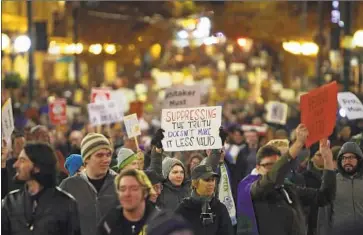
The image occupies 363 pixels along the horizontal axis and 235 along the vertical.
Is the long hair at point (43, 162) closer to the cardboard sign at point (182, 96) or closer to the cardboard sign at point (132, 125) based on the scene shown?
the cardboard sign at point (132, 125)

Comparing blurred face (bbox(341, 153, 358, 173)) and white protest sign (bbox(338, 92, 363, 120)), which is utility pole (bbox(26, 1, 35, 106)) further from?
blurred face (bbox(341, 153, 358, 173))

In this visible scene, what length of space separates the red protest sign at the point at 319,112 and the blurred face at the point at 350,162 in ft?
2.28

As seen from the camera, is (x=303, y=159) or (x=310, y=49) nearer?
(x=303, y=159)

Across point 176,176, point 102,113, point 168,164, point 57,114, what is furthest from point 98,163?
point 57,114

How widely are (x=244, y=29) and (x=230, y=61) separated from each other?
206 ft

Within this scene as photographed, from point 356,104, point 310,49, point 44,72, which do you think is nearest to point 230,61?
point 44,72

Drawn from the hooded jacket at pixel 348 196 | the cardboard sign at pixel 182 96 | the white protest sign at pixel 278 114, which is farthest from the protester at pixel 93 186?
the white protest sign at pixel 278 114

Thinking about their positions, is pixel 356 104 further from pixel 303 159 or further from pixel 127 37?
pixel 127 37

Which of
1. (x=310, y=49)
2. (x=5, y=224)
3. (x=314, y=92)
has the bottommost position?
(x=5, y=224)

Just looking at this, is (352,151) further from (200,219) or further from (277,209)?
(200,219)

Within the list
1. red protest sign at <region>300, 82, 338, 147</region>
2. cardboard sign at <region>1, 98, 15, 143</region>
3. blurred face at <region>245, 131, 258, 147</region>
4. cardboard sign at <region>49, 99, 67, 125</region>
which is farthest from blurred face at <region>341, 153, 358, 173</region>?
cardboard sign at <region>49, 99, 67, 125</region>

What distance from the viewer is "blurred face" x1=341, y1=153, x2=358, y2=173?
11453 millimetres

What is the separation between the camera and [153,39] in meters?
53.2

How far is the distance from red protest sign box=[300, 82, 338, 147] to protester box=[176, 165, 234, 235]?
1.12m
